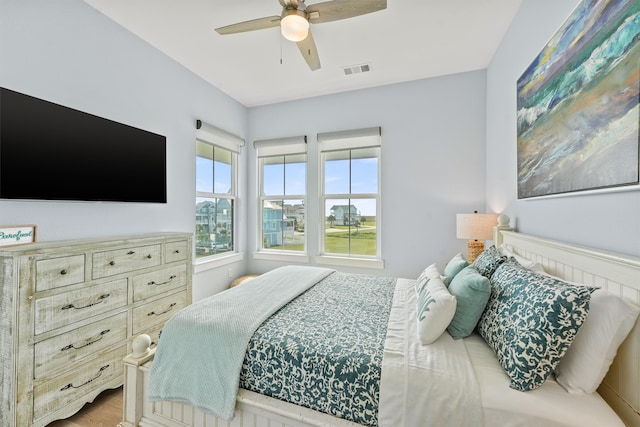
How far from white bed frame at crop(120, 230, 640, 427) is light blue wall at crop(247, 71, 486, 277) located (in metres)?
1.34

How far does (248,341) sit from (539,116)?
2.19m

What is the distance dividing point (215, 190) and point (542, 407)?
354 cm

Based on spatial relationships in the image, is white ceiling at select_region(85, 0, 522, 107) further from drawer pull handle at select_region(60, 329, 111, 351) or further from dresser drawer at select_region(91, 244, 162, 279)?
drawer pull handle at select_region(60, 329, 111, 351)

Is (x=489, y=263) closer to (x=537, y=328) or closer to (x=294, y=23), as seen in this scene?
(x=537, y=328)

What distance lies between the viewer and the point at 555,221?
5.11 feet

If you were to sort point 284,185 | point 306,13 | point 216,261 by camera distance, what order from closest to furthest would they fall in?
1. point 306,13
2. point 216,261
3. point 284,185

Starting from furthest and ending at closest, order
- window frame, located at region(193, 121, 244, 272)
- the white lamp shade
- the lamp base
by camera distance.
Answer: window frame, located at region(193, 121, 244, 272)
the lamp base
the white lamp shade

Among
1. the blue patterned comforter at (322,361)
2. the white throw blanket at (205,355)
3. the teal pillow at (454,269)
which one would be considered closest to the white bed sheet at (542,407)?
the blue patterned comforter at (322,361)

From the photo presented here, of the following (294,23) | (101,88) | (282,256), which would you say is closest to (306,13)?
(294,23)

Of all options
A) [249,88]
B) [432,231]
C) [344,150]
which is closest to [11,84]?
[249,88]

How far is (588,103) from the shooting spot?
4.01ft

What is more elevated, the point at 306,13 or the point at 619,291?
the point at 306,13

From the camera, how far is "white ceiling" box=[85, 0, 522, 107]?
2.07m

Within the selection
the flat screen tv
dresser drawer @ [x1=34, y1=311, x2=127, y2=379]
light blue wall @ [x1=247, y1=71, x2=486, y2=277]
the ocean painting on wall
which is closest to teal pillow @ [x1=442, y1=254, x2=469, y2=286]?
the ocean painting on wall
